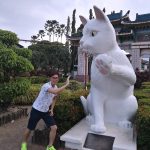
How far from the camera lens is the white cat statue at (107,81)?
4527 mm

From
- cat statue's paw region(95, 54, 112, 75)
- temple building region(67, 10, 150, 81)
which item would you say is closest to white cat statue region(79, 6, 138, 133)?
cat statue's paw region(95, 54, 112, 75)

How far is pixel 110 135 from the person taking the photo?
4.40m

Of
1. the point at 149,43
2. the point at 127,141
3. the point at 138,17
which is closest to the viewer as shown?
the point at 127,141

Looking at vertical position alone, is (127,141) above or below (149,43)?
below

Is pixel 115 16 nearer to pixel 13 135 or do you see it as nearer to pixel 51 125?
pixel 13 135

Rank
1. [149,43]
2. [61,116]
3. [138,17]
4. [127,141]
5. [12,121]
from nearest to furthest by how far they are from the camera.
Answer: [127,141], [61,116], [12,121], [149,43], [138,17]

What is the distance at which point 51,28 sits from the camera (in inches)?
2003

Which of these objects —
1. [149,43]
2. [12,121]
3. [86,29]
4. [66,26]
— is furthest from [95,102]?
[66,26]

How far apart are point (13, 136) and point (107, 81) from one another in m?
2.50

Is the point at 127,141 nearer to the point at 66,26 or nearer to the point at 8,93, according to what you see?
the point at 8,93

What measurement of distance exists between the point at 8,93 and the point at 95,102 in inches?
142

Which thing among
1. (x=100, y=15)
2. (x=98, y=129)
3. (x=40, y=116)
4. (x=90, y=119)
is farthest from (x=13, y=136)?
(x=100, y=15)

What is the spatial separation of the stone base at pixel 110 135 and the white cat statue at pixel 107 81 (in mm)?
124

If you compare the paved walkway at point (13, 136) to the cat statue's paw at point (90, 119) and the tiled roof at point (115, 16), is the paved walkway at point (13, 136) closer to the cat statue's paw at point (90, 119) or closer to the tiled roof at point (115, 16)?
the cat statue's paw at point (90, 119)
